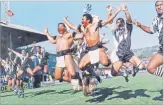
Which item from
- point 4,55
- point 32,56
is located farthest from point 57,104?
point 4,55

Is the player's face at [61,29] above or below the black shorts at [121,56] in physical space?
above

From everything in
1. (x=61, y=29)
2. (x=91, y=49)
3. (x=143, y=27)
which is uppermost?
(x=61, y=29)

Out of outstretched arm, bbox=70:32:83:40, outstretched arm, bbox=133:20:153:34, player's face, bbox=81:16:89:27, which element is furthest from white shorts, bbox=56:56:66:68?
outstretched arm, bbox=133:20:153:34

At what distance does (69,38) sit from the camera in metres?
7.78

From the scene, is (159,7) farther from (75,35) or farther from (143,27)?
(75,35)

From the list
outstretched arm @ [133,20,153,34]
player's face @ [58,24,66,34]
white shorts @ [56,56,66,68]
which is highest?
player's face @ [58,24,66,34]

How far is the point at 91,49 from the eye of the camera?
7.16 m

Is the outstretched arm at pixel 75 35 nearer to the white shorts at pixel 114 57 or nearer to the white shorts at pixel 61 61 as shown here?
the white shorts at pixel 61 61

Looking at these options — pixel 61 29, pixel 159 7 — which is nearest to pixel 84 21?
pixel 61 29

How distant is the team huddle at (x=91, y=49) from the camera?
7.09 metres

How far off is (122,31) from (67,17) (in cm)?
150

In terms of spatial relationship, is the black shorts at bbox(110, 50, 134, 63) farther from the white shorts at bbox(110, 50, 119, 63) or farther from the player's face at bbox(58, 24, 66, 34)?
the player's face at bbox(58, 24, 66, 34)

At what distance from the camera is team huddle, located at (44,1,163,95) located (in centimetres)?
709

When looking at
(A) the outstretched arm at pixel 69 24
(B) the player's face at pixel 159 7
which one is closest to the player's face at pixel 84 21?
(A) the outstretched arm at pixel 69 24
